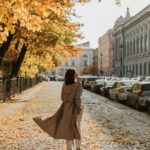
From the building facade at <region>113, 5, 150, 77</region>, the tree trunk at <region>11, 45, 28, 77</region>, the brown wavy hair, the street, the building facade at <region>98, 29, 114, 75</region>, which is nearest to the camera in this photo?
the brown wavy hair

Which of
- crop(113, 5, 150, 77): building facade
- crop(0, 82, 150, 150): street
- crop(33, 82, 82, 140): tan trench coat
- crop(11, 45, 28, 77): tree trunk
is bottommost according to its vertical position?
crop(0, 82, 150, 150): street

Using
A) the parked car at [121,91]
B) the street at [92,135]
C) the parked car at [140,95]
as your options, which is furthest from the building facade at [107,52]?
the street at [92,135]

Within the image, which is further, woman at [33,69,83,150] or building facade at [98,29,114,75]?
building facade at [98,29,114,75]

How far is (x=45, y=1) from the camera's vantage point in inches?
487

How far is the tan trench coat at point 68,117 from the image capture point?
35.2ft

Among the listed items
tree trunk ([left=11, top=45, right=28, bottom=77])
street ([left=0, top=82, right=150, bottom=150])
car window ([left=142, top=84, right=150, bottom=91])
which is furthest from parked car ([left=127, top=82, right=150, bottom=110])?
tree trunk ([left=11, top=45, right=28, bottom=77])

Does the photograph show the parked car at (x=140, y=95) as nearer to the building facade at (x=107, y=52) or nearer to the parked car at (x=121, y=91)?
the parked car at (x=121, y=91)

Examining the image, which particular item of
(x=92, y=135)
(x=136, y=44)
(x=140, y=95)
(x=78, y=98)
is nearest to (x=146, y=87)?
(x=140, y=95)

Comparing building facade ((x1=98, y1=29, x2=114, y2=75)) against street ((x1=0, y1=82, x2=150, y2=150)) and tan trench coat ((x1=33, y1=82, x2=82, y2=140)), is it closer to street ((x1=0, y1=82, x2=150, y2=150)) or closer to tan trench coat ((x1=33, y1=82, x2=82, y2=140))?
street ((x1=0, y1=82, x2=150, y2=150))

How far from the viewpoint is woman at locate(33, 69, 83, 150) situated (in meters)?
10.7

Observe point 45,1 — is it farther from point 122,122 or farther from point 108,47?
point 108,47

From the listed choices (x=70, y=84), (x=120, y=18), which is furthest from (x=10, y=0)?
(x=120, y=18)

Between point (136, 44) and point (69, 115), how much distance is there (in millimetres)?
102512

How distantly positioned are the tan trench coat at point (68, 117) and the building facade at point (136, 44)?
258 ft
